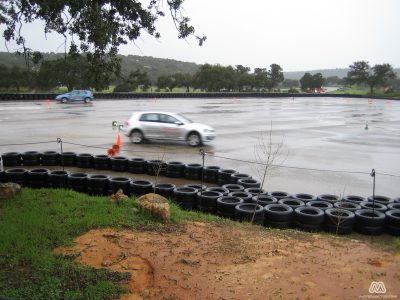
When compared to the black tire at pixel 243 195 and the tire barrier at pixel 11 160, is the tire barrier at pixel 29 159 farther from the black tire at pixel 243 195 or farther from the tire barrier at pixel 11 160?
the black tire at pixel 243 195

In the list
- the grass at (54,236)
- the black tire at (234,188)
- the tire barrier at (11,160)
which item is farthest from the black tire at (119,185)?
the tire barrier at (11,160)

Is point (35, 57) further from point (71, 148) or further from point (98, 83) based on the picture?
point (71, 148)

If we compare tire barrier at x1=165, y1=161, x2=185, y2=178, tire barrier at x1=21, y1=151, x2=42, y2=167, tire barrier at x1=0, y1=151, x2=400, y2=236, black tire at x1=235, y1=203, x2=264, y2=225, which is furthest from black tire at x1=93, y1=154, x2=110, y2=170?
black tire at x1=235, y1=203, x2=264, y2=225

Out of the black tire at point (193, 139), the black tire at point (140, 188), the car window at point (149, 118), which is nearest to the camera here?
the black tire at point (140, 188)

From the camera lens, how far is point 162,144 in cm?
1936

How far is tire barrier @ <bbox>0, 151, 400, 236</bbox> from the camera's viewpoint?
846 cm

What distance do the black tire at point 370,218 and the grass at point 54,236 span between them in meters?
3.07

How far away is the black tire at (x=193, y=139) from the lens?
1870cm

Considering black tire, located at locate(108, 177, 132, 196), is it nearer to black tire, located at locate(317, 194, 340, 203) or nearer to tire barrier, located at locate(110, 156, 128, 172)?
tire barrier, located at locate(110, 156, 128, 172)

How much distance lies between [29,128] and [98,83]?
17.2 meters

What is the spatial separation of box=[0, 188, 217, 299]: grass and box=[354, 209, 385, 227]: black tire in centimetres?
307

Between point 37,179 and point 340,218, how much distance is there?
803 cm

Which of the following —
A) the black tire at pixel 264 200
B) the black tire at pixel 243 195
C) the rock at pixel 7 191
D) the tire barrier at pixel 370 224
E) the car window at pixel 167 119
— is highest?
the car window at pixel 167 119

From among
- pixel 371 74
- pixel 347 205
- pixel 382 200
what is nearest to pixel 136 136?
pixel 347 205
